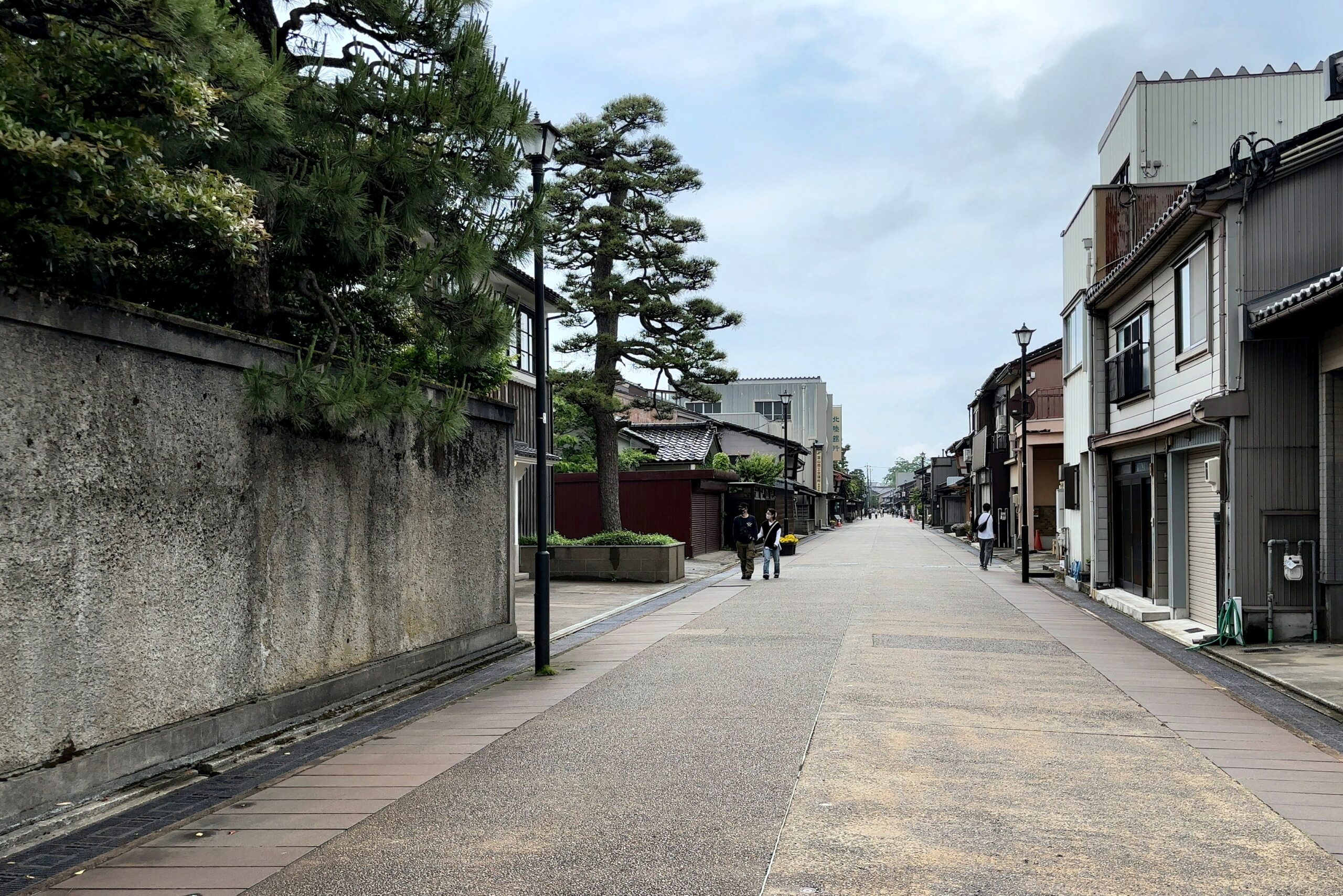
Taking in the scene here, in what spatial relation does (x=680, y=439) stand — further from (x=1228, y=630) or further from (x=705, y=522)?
(x=1228, y=630)

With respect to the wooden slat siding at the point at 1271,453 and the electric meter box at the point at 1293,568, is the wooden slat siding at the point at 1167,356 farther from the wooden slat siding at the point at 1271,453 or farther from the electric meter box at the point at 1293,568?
the electric meter box at the point at 1293,568

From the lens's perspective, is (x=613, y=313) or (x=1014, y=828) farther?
(x=613, y=313)

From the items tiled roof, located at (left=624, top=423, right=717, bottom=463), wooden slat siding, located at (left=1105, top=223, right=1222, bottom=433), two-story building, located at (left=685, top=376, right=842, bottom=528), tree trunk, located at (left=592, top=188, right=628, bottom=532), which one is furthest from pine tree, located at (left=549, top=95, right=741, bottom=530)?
two-story building, located at (left=685, top=376, right=842, bottom=528)

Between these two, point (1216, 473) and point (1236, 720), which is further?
point (1216, 473)

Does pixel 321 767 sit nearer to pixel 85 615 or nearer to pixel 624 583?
pixel 85 615

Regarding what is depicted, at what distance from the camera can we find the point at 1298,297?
1198 centimetres

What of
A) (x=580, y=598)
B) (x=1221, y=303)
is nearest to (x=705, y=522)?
(x=580, y=598)

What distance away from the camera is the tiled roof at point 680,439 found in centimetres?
4972

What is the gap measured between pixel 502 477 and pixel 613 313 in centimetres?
1399

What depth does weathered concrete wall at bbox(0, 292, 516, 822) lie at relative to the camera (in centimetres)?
602

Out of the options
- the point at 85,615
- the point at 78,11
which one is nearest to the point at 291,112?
the point at 78,11

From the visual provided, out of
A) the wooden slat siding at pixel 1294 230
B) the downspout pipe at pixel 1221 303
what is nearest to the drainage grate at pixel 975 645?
the downspout pipe at pixel 1221 303

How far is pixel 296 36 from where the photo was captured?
974cm

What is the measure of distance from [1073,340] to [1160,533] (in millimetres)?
7986
